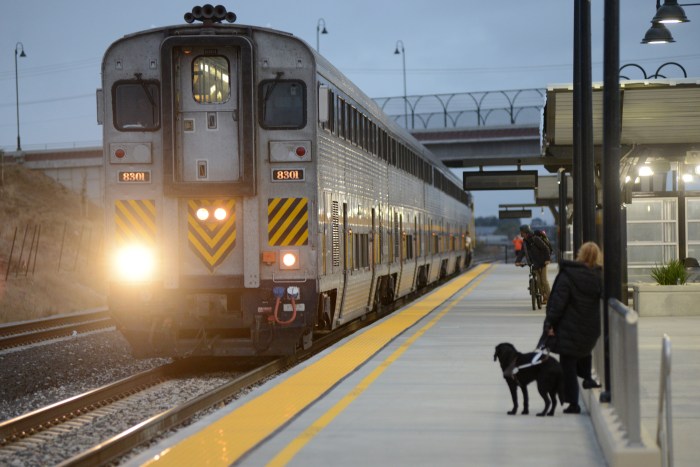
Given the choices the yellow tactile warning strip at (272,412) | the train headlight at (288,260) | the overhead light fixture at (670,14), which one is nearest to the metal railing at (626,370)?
the yellow tactile warning strip at (272,412)

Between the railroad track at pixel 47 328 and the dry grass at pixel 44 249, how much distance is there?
7.63 feet

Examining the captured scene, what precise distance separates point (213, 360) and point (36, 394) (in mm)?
3686

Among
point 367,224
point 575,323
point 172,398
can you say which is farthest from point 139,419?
point 367,224

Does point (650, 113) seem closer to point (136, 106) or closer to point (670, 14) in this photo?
point (670, 14)

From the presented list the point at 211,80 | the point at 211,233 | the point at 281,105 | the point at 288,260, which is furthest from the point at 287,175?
the point at 211,80

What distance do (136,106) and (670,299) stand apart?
10623mm

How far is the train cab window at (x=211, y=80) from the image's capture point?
571 inches

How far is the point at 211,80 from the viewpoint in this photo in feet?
47.7

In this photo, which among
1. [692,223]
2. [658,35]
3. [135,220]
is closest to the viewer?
[135,220]

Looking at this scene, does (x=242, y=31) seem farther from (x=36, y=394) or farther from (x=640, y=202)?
(x=640, y=202)

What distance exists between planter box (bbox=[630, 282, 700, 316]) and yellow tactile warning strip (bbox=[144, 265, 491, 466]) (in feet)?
19.8

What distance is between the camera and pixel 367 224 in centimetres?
1967

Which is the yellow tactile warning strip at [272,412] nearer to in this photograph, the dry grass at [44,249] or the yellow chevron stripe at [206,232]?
the yellow chevron stripe at [206,232]

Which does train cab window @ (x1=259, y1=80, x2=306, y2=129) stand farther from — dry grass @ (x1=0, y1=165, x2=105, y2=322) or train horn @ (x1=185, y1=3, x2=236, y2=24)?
dry grass @ (x1=0, y1=165, x2=105, y2=322)
